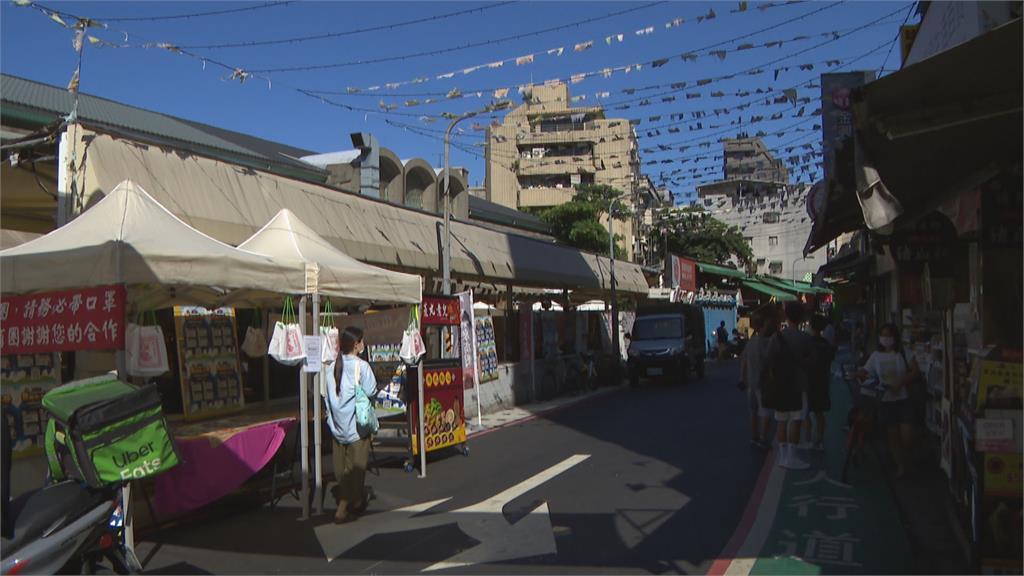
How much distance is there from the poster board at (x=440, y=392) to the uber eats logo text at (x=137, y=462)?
5053mm

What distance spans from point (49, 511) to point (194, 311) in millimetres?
5306

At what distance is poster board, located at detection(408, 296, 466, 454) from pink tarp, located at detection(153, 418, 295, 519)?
8.57ft

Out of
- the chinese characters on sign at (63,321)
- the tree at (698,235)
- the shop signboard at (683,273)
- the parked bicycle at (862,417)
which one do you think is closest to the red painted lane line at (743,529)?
the parked bicycle at (862,417)

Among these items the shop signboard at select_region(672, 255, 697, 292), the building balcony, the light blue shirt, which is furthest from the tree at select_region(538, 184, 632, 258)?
the light blue shirt

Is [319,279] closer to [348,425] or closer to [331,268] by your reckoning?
[331,268]

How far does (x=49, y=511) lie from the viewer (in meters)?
4.41

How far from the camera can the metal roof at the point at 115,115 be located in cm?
1483

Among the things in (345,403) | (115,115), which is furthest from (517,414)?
(115,115)

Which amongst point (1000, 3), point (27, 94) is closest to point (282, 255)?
point (1000, 3)

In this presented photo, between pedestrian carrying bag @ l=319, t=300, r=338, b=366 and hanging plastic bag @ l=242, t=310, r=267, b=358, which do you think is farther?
hanging plastic bag @ l=242, t=310, r=267, b=358

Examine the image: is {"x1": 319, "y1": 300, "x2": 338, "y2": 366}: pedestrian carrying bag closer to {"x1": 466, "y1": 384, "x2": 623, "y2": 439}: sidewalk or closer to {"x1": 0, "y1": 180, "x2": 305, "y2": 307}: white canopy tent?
{"x1": 0, "y1": 180, "x2": 305, "y2": 307}: white canopy tent

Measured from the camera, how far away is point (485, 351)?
16422mm

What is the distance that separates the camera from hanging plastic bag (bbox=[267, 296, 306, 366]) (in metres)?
7.61

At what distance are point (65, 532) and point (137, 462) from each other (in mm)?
794
